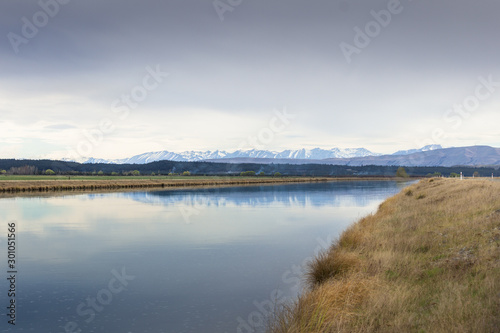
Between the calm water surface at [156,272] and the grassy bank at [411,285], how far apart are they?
1.97m

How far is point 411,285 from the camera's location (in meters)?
10.3

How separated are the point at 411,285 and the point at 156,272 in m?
8.92

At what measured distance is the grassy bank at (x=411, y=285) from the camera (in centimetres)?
762

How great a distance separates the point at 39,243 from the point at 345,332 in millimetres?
18431

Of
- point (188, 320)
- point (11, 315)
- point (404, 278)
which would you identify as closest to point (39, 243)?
point (11, 315)

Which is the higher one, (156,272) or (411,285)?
(411,285)

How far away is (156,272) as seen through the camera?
14977 millimetres

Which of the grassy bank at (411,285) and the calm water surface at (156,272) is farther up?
the grassy bank at (411,285)

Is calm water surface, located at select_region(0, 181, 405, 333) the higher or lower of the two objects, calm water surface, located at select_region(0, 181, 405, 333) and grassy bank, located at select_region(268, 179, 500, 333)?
the lower

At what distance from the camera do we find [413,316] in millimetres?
7973

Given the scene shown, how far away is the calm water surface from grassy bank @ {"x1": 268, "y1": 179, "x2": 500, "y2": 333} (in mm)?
1974

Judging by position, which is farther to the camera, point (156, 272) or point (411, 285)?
point (156, 272)

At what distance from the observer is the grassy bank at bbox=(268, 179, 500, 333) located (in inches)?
300

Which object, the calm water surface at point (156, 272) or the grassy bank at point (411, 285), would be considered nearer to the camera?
the grassy bank at point (411, 285)
